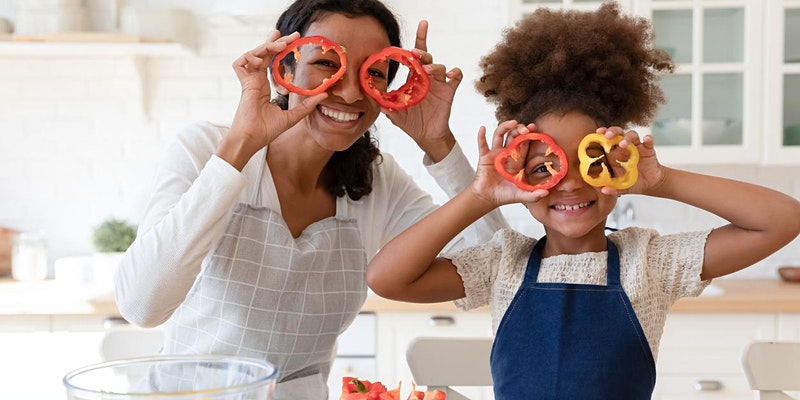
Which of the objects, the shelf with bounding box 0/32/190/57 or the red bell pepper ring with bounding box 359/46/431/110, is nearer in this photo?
the red bell pepper ring with bounding box 359/46/431/110

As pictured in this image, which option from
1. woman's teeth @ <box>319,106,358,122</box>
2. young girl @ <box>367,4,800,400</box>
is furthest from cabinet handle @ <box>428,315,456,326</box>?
woman's teeth @ <box>319,106,358,122</box>

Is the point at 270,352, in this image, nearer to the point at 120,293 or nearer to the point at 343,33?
the point at 120,293

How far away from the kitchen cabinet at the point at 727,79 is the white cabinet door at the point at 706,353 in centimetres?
55

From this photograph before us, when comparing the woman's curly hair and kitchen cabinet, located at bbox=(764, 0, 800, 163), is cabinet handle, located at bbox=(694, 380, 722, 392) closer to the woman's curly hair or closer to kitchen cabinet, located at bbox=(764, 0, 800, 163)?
kitchen cabinet, located at bbox=(764, 0, 800, 163)

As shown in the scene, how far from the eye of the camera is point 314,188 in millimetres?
1669

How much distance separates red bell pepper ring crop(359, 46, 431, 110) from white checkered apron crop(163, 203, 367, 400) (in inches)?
11.5

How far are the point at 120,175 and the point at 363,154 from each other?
1.89m

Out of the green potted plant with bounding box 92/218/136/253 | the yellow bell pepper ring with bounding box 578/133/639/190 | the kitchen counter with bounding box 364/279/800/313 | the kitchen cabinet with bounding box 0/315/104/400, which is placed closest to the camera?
the yellow bell pepper ring with bounding box 578/133/639/190

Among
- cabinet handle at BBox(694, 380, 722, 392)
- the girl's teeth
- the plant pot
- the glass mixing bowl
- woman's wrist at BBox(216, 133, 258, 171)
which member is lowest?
cabinet handle at BBox(694, 380, 722, 392)

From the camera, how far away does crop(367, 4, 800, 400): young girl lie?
133 centimetres

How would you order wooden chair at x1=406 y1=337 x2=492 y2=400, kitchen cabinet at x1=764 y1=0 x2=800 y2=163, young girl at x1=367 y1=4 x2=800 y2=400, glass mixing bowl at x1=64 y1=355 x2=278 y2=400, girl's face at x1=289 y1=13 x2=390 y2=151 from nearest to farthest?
glass mixing bowl at x1=64 y1=355 x2=278 y2=400 → young girl at x1=367 y1=4 x2=800 y2=400 → girl's face at x1=289 y1=13 x2=390 y2=151 → wooden chair at x1=406 y1=337 x2=492 y2=400 → kitchen cabinet at x1=764 y1=0 x2=800 y2=163

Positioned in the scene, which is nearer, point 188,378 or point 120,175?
point 188,378

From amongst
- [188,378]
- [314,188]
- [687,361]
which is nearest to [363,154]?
[314,188]

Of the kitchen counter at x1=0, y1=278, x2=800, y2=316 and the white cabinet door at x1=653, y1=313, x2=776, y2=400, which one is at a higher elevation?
the kitchen counter at x1=0, y1=278, x2=800, y2=316
